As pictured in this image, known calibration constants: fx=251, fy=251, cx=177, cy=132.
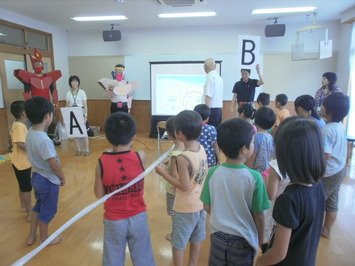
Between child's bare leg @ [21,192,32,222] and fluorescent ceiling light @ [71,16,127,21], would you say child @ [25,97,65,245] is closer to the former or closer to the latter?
child's bare leg @ [21,192,32,222]

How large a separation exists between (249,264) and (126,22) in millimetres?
6004

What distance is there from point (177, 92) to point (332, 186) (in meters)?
4.70

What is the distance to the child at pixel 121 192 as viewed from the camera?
1.25 m

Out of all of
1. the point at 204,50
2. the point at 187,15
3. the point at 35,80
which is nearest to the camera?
the point at 35,80

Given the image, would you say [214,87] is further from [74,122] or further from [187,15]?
[187,15]

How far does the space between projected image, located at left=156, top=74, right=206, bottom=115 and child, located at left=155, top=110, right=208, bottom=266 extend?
Answer: 4799mm

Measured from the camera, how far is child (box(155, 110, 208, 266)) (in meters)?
1.39

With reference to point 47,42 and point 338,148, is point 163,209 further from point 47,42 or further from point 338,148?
point 47,42

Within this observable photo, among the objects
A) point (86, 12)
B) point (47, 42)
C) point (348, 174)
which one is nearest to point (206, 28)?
point (86, 12)

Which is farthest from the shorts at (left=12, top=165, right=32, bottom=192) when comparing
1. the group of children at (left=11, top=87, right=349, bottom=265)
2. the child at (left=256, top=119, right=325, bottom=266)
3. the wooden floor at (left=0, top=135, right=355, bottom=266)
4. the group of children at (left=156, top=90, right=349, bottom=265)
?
the child at (left=256, top=119, right=325, bottom=266)

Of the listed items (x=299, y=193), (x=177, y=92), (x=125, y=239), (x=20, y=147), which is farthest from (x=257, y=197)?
(x=177, y=92)

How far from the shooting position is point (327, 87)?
3805 mm

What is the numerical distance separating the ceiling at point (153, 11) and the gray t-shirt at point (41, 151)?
3466 mm

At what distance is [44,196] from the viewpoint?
1.94 meters
